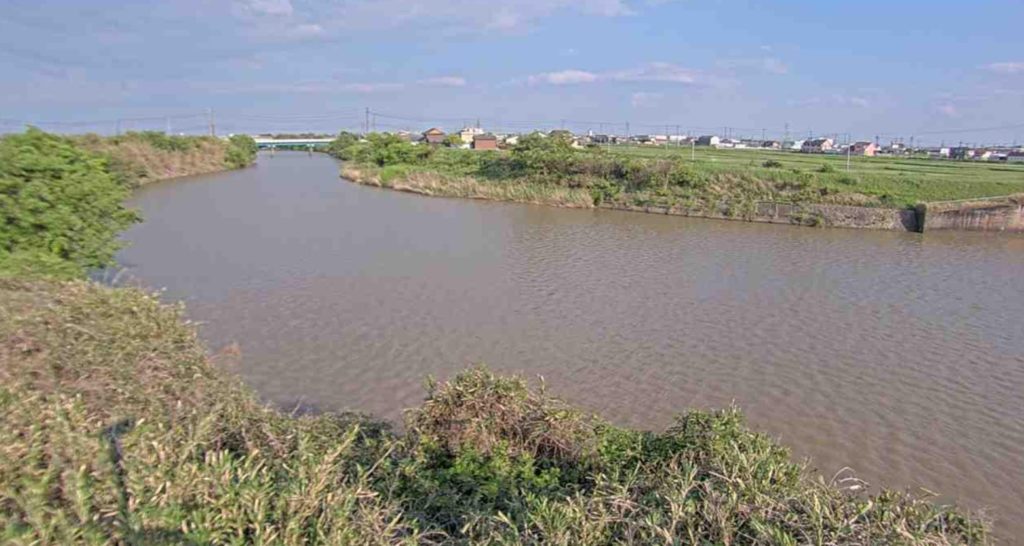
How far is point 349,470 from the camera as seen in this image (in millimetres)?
3260

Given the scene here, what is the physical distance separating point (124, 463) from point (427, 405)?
1977 mm

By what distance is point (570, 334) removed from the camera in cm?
966

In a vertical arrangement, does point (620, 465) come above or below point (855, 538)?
below

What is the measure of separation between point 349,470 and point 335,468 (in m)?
0.54

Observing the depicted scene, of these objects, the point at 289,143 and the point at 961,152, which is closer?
the point at 961,152

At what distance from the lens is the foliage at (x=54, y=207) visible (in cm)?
706

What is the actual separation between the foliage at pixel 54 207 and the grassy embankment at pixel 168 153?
90.6 feet

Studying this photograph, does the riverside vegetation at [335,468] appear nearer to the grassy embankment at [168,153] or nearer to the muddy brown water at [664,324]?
the muddy brown water at [664,324]

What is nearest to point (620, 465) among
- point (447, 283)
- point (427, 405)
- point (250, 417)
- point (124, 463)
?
point (427, 405)

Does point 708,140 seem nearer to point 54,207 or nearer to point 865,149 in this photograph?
point 865,149

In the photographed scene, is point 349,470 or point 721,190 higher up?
point 721,190

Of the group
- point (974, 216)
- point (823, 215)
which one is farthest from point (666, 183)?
point (974, 216)

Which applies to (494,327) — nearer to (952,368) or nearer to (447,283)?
(447,283)

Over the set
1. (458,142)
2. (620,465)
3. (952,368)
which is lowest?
(952,368)
